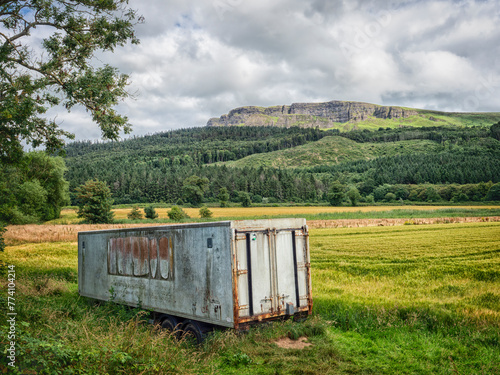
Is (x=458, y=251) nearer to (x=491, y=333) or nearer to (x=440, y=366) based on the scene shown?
(x=491, y=333)

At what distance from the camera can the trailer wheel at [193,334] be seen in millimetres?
8863

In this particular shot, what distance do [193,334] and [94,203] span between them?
59.3m

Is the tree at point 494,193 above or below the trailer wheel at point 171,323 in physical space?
above

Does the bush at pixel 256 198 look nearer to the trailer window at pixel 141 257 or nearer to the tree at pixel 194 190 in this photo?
the tree at pixel 194 190

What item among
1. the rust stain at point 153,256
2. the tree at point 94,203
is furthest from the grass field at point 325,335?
the tree at point 94,203

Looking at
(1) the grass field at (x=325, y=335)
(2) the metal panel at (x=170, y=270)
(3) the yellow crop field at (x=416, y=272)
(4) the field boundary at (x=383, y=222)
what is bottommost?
(4) the field boundary at (x=383, y=222)

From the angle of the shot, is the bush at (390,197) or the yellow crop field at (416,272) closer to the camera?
the yellow crop field at (416,272)

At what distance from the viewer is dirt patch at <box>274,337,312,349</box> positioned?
26.5 ft

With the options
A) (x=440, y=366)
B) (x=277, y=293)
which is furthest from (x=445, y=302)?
(x=277, y=293)

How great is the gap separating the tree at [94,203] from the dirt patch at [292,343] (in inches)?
2357

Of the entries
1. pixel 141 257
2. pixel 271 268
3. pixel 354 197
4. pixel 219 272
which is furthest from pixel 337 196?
pixel 219 272

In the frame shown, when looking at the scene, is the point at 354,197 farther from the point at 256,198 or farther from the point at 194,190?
the point at 194,190

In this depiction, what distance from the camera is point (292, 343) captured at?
326 inches

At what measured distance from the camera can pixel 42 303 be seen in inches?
492
